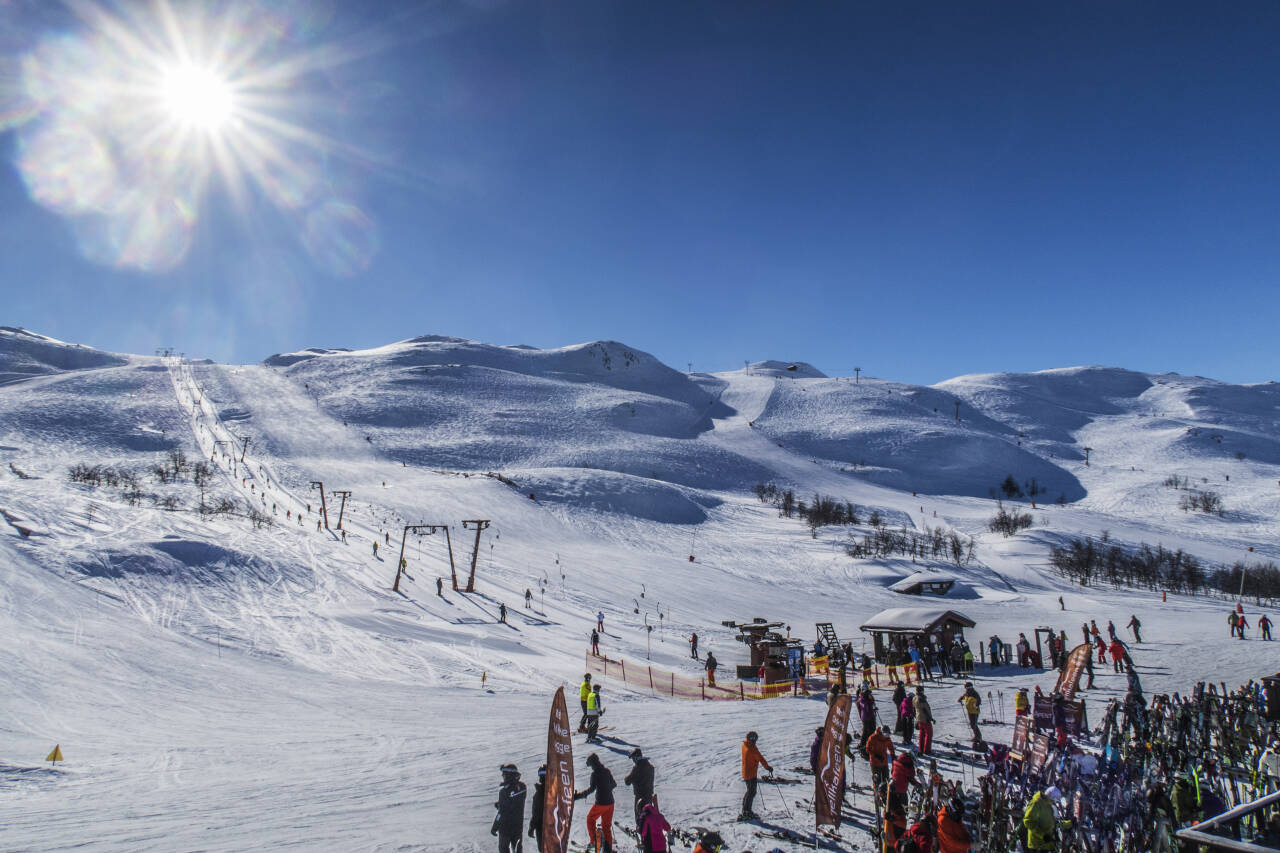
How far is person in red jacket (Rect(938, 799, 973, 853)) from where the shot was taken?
732 centimetres

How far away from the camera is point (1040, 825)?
7.48 meters

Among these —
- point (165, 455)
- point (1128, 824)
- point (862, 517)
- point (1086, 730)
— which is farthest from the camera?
point (862, 517)

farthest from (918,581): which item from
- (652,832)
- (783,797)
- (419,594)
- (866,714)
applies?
(652,832)

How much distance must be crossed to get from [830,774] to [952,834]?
2.43 meters

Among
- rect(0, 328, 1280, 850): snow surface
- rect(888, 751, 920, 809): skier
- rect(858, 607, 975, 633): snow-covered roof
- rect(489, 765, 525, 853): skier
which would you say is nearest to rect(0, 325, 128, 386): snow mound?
rect(0, 328, 1280, 850): snow surface

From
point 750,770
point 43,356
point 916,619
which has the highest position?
point 43,356

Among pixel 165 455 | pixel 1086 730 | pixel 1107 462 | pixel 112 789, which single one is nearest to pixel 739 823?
pixel 1086 730

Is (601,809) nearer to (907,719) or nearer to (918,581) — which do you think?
(907,719)

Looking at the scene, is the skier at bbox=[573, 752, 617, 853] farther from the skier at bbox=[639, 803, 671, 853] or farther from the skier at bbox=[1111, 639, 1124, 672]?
the skier at bbox=[1111, 639, 1124, 672]

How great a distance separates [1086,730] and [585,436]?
102m

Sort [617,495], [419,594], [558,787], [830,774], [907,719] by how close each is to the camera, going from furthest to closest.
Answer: [617,495] → [419,594] → [907,719] → [830,774] → [558,787]

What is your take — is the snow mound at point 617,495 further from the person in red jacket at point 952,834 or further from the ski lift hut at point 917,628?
the person in red jacket at point 952,834

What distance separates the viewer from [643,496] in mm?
74062

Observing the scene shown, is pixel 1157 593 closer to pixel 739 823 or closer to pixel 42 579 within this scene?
pixel 739 823
